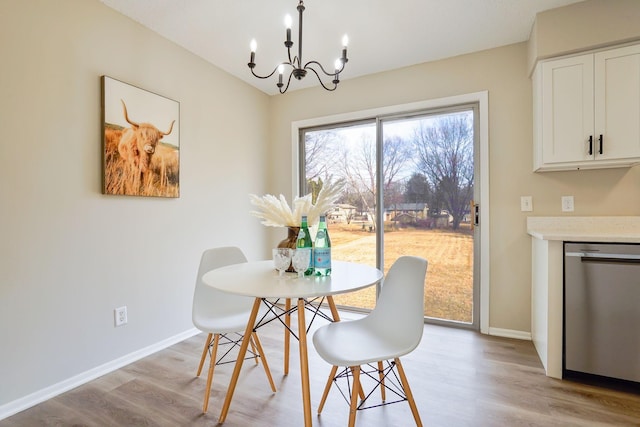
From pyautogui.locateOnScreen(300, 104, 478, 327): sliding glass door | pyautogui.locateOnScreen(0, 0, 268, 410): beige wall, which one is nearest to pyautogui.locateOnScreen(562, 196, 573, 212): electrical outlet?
pyautogui.locateOnScreen(300, 104, 478, 327): sliding glass door

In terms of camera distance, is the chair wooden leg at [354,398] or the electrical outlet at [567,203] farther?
the electrical outlet at [567,203]

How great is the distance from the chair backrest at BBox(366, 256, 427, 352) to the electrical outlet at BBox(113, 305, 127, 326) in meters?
1.76

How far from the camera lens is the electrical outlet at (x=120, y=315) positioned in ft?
7.22

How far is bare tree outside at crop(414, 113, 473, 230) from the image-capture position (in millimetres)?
2871

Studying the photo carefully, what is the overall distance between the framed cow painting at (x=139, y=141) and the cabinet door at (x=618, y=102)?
10.4ft

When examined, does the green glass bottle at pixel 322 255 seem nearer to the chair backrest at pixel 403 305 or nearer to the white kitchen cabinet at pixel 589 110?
the chair backrest at pixel 403 305

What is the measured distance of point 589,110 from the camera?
2.21m

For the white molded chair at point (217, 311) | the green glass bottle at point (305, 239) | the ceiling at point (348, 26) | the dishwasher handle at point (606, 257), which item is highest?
the ceiling at point (348, 26)

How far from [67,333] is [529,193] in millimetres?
3470

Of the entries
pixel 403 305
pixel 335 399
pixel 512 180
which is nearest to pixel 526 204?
pixel 512 180

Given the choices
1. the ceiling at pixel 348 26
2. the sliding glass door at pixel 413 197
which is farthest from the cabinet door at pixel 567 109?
the sliding glass door at pixel 413 197

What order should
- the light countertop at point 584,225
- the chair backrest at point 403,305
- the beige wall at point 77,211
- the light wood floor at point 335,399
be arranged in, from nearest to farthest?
the chair backrest at point 403,305, the light wood floor at point 335,399, the beige wall at point 77,211, the light countertop at point 584,225

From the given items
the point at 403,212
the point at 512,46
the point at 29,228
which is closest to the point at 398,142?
the point at 403,212

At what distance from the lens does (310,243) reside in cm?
171
